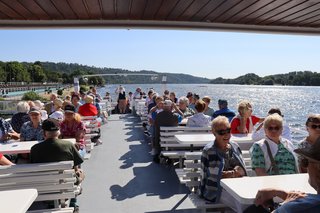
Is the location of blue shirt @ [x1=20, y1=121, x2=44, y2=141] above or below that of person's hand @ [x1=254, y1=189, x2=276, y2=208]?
below

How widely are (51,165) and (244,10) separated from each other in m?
2.64

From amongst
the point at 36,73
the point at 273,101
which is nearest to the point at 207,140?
the point at 273,101

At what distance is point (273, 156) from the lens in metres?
2.98

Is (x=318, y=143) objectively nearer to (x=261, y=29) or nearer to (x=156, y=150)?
(x=261, y=29)

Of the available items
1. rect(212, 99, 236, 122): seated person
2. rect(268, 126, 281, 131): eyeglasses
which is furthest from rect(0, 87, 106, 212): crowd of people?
rect(212, 99, 236, 122): seated person

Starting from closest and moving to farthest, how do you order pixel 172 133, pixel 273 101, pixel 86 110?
pixel 172 133, pixel 86 110, pixel 273 101

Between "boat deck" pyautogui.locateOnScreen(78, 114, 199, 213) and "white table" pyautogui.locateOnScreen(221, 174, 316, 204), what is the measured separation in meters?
1.45

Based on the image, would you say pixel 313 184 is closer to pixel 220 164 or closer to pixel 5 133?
pixel 220 164

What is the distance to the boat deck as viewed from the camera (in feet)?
12.7

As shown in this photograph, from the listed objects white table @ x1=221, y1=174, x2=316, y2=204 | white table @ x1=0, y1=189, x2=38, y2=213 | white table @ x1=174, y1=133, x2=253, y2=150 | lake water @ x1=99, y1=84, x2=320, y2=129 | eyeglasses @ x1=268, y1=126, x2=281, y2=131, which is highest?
eyeglasses @ x1=268, y1=126, x2=281, y2=131

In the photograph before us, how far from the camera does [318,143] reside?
4.98 feet

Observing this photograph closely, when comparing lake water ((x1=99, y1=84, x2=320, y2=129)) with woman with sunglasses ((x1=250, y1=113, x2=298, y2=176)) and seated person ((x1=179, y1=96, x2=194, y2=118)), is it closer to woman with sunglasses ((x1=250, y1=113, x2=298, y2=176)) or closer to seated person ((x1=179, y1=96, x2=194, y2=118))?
seated person ((x1=179, y1=96, x2=194, y2=118))

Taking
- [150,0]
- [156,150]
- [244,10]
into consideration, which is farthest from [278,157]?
[156,150]

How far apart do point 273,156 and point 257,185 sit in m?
0.69
